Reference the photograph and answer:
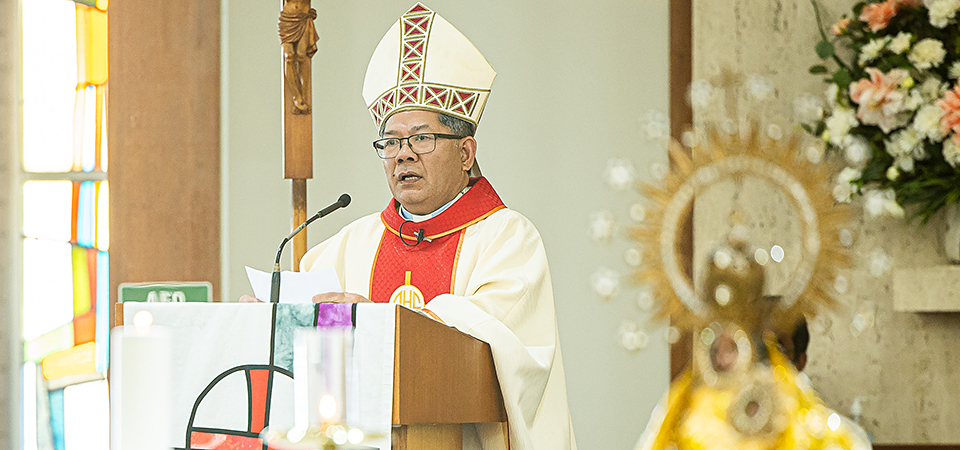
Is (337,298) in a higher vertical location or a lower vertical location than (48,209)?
lower

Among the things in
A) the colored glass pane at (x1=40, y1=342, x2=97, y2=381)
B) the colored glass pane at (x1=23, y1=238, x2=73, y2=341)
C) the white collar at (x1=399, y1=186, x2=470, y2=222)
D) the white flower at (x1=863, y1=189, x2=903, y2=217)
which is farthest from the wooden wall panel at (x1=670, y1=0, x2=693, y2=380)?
the colored glass pane at (x1=23, y1=238, x2=73, y2=341)

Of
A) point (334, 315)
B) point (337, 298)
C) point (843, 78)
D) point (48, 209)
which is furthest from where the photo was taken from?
point (48, 209)

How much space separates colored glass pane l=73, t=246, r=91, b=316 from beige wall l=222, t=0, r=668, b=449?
0.65 metres

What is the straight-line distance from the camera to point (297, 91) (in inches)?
103

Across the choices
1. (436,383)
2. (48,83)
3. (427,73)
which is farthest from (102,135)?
(436,383)

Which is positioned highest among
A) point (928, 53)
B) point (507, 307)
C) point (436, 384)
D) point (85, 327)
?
point (928, 53)

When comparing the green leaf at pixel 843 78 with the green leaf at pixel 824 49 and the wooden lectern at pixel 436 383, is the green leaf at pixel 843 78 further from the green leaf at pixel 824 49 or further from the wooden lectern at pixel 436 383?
the wooden lectern at pixel 436 383

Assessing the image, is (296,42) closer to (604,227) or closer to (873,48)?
(604,227)

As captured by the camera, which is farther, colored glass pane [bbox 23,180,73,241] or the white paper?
colored glass pane [bbox 23,180,73,241]

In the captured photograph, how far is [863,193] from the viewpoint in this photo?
3.50 metres

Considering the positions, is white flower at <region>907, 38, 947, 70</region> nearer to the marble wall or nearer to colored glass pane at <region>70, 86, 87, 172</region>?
the marble wall

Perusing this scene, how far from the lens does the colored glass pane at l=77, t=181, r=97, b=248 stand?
4.20 m

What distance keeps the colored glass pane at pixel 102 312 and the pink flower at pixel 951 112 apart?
326 centimetres

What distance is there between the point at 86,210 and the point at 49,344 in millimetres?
588
